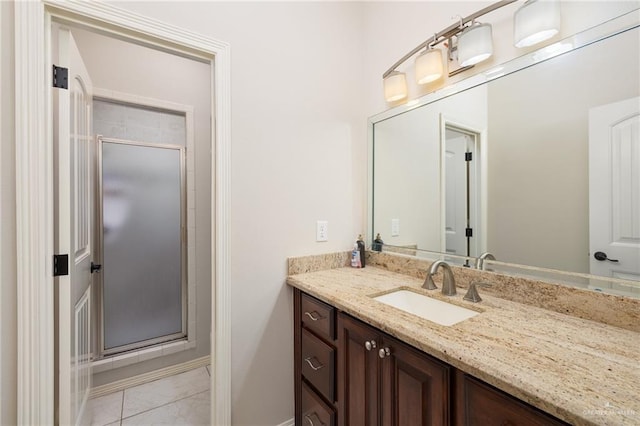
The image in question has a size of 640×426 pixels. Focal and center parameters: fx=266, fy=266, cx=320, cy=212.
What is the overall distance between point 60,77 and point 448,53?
1.83 meters

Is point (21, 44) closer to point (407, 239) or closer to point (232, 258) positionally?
point (232, 258)

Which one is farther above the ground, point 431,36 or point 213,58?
point 431,36

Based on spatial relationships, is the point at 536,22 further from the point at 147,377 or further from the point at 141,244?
the point at 147,377

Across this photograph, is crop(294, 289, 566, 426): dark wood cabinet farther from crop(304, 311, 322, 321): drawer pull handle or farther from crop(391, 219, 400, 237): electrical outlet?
crop(391, 219, 400, 237): electrical outlet

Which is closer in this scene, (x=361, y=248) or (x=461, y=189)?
(x=461, y=189)

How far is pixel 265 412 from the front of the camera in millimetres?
1497

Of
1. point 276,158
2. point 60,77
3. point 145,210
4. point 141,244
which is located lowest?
point 141,244

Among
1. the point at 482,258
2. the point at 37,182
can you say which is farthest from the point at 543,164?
the point at 37,182

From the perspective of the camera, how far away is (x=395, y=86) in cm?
160

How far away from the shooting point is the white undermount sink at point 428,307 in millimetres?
1133

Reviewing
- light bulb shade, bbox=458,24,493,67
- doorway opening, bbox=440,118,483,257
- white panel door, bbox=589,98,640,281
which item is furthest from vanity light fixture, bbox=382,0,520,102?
white panel door, bbox=589,98,640,281

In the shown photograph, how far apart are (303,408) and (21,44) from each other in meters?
2.06

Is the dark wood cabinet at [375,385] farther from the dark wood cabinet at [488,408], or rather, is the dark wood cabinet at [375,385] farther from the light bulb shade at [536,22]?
the light bulb shade at [536,22]

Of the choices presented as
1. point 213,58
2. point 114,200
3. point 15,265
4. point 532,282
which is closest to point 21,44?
point 213,58
